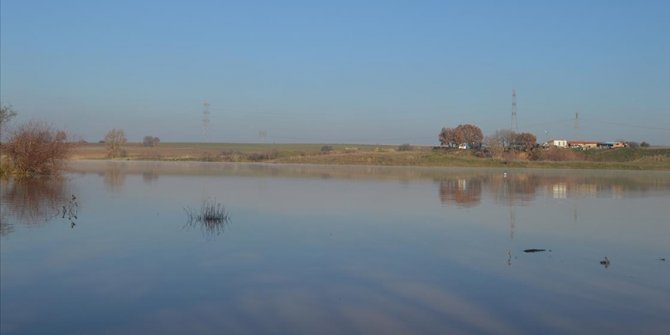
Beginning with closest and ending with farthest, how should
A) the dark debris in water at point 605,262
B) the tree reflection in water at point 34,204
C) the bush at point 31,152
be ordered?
the dark debris in water at point 605,262 → the tree reflection in water at point 34,204 → the bush at point 31,152

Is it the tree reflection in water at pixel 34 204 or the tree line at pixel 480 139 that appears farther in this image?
the tree line at pixel 480 139

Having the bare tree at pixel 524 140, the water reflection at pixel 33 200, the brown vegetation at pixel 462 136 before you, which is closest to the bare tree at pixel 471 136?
the brown vegetation at pixel 462 136

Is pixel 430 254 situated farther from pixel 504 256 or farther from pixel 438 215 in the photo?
pixel 438 215

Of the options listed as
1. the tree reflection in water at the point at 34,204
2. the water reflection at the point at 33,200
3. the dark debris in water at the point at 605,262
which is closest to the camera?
the dark debris in water at the point at 605,262

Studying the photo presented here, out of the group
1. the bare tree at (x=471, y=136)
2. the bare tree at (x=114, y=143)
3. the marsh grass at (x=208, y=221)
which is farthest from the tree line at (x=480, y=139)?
the marsh grass at (x=208, y=221)

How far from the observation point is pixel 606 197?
84.9ft

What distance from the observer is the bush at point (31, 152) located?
102 feet

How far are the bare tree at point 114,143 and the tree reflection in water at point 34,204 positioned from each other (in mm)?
64555

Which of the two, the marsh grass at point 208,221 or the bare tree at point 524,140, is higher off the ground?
the bare tree at point 524,140

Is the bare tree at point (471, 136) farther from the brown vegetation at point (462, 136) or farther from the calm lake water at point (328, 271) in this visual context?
the calm lake water at point (328, 271)

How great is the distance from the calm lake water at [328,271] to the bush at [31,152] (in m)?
14.0

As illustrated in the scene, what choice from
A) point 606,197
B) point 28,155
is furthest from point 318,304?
point 28,155

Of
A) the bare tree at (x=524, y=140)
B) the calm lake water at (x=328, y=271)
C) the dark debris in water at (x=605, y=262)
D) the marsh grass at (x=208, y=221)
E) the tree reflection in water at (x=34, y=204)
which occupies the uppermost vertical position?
the bare tree at (x=524, y=140)

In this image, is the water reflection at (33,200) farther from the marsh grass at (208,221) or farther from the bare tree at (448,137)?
the bare tree at (448,137)
